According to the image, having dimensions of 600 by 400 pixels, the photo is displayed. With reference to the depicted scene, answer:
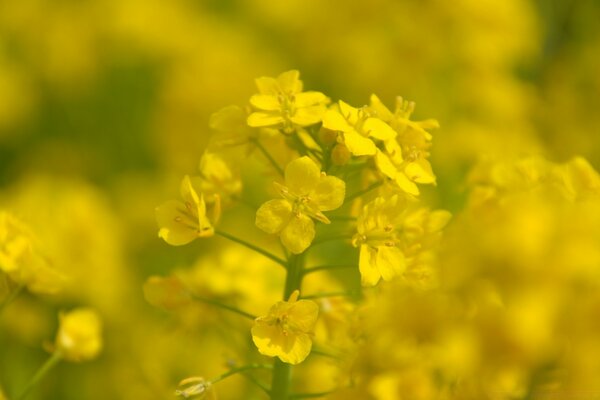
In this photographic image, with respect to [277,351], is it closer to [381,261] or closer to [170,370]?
[381,261]

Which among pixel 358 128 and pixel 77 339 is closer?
pixel 358 128

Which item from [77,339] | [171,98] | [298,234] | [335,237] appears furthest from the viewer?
[171,98]

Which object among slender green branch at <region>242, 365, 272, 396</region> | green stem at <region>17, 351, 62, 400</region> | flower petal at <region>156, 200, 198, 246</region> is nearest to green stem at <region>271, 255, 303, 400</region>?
slender green branch at <region>242, 365, 272, 396</region>

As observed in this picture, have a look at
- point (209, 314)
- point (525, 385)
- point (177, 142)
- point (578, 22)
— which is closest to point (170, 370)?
point (209, 314)

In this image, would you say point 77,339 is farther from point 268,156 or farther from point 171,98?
point 171,98

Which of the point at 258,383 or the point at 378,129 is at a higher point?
the point at 378,129

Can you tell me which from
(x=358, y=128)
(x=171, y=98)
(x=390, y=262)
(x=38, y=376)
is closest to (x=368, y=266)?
(x=390, y=262)
